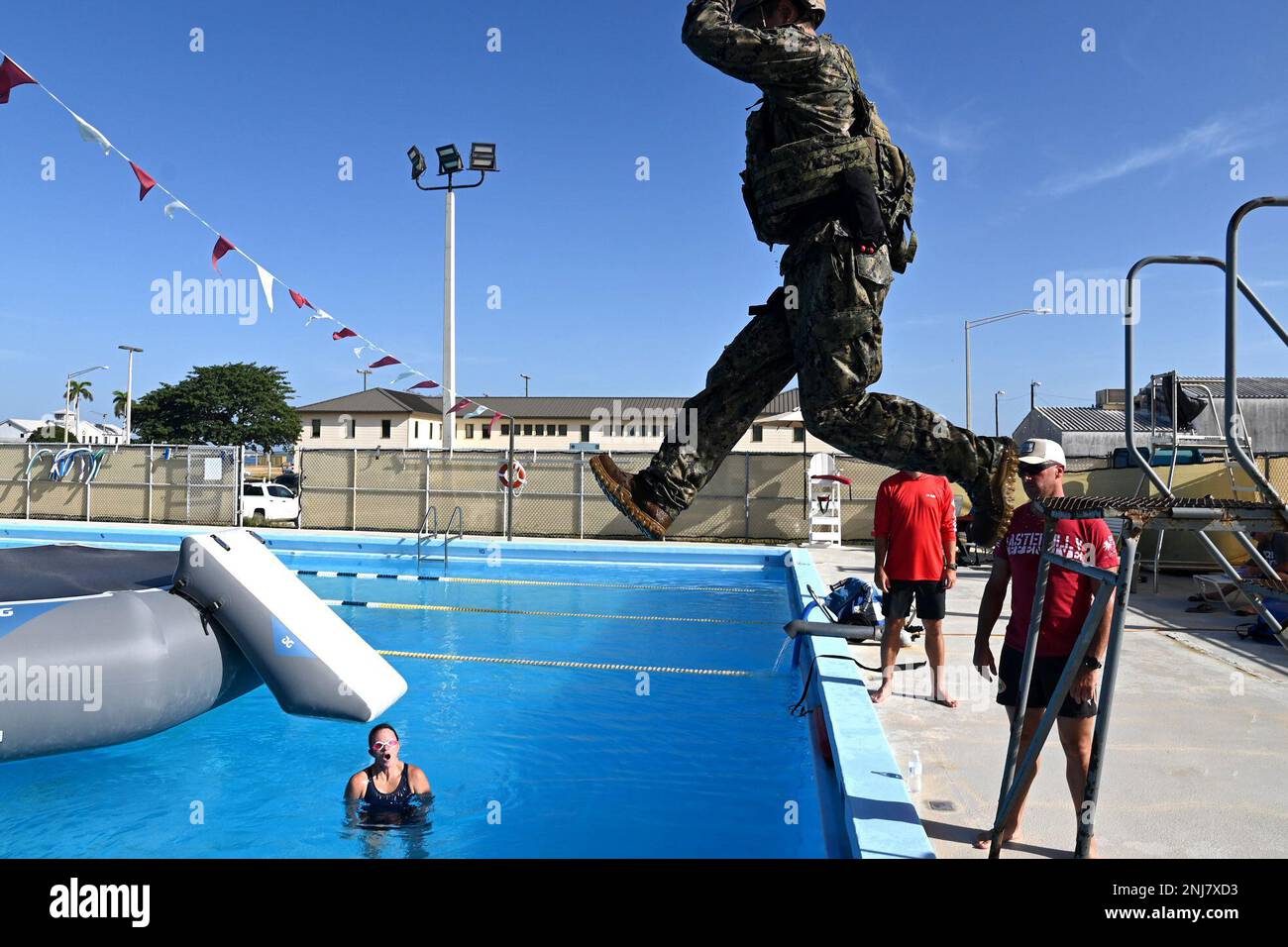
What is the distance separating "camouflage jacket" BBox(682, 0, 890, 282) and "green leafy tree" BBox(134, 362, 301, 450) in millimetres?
57880

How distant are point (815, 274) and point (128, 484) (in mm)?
25139

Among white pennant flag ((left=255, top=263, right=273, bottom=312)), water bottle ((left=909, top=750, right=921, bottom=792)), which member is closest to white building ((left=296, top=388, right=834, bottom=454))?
white pennant flag ((left=255, top=263, right=273, bottom=312))

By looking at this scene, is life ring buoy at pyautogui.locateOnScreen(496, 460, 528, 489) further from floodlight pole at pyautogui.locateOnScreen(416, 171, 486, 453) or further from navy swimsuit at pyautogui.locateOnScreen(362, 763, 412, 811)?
navy swimsuit at pyautogui.locateOnScreen(362, 763, 412, 811)

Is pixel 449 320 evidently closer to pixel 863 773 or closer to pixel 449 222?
pixel 449 222

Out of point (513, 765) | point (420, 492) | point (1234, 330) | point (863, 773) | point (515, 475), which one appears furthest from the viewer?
point (420, 492)

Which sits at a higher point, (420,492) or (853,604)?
(420,492)

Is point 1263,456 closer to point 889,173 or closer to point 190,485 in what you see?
point 889,173

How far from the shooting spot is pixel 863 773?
Answer: 3.79m

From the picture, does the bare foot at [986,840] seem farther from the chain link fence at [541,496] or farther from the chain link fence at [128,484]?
the chain link fence at [128,484]

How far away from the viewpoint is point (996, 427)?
2306 inches

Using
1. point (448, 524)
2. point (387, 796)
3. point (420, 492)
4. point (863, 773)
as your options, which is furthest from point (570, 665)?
point (420, 492)

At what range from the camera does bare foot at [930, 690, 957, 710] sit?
5.44 m

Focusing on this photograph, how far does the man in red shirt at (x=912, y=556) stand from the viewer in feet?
19.6

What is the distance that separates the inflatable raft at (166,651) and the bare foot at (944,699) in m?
3.36
